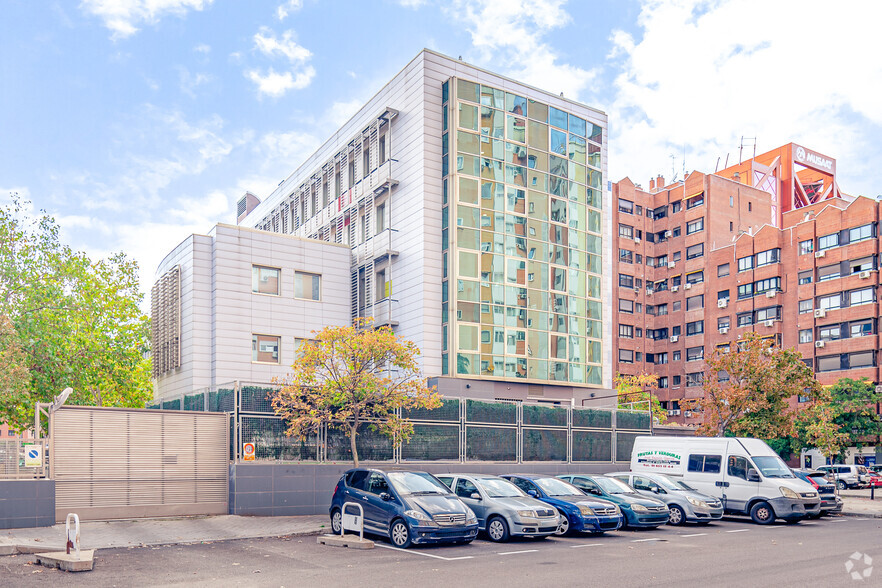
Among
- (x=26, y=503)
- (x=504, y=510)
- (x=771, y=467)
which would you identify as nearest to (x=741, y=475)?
(x=771, y=467)

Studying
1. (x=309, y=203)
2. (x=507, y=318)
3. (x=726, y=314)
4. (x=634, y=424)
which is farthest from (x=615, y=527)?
(x=726, y=314)

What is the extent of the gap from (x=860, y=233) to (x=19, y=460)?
6064 cm

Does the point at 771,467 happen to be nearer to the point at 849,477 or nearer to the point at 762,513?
the point at 762,513

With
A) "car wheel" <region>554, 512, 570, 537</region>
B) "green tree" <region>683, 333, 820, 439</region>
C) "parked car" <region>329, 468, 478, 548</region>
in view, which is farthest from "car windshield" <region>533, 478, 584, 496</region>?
"green tree" <region>683, 333, 820, 439</region>

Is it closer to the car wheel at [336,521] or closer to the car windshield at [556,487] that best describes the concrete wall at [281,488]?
the car wheel at [336,521]

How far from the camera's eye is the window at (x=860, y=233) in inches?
2437

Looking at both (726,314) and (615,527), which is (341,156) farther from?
(726,314)

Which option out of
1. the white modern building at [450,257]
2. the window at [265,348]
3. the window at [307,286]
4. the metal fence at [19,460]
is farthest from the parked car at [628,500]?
the window at [307,286]

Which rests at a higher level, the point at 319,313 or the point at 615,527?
the point at 319,313

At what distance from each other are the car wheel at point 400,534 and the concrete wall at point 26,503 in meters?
8.27

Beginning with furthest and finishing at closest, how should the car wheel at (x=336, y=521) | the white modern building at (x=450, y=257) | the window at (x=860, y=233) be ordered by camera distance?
the window at (x=860, y=233) < the white modern building at (x=450, y=257) < the car wheel at (x=336, y=521)

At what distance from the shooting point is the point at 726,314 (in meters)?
73.6

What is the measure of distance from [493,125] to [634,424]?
15544 mm

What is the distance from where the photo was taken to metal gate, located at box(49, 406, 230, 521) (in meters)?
20.3
